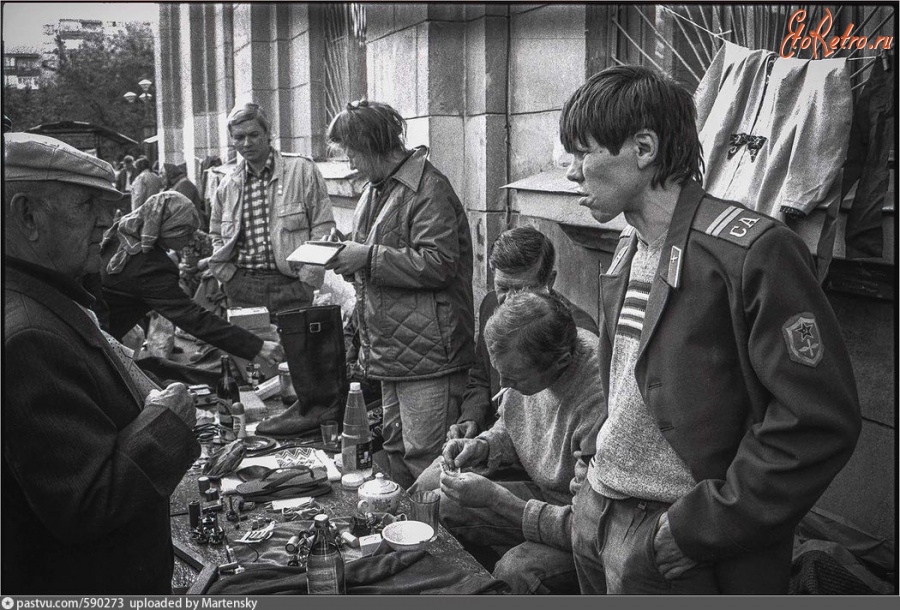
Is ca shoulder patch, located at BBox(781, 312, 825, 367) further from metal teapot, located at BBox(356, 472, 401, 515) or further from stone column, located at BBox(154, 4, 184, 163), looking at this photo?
stone column, located at BBox(154, 4, 184, 163)

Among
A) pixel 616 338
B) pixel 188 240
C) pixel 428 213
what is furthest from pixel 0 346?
pixel 188 240

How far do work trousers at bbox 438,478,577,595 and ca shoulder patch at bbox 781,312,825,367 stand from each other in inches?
52.9

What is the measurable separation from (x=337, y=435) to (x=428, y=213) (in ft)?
3.75

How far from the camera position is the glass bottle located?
13.0 ft

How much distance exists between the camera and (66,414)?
1.71m

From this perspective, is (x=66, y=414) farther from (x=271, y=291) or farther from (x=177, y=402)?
(x=271, y=291)

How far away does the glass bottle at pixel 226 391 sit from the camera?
3952 mm

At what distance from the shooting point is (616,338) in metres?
1.92

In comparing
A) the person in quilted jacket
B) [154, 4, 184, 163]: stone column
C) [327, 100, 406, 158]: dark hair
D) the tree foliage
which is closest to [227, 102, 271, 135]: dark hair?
the person in quilted jacket

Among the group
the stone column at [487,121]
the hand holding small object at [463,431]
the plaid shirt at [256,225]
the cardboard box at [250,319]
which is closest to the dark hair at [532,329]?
the hand holding small object at [463,431]

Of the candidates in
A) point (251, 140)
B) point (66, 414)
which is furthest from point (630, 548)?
point (251, 140)

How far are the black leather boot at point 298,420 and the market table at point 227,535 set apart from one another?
1.60ft

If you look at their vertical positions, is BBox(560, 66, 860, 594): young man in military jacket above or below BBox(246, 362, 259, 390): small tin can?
above

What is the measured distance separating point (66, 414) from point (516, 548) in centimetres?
158
